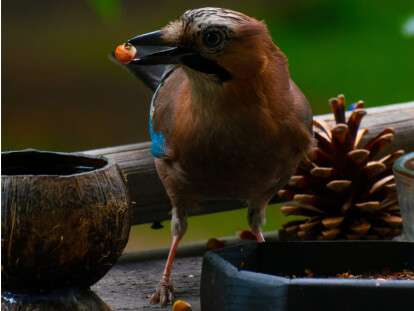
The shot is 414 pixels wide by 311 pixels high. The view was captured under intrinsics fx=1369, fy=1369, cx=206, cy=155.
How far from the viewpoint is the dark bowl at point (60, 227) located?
5.76ft

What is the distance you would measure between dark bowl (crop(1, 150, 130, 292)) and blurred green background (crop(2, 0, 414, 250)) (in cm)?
28

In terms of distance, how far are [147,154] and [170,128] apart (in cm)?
28

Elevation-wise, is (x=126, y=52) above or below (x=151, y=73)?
above

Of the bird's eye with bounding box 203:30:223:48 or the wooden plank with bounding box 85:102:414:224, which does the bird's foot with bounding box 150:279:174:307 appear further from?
the bird's eye with bounding box 203:30:223:48

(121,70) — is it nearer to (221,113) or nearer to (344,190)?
(344,190)

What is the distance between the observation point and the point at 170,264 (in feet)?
7.68

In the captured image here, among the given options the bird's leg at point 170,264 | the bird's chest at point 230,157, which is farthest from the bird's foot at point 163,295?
the bird's chest at point 230,157

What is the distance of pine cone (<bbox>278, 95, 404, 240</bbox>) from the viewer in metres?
2.44

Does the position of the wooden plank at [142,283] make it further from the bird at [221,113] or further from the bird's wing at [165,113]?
the bird's wing at [165,113]

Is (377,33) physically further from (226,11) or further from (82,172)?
(82,172)

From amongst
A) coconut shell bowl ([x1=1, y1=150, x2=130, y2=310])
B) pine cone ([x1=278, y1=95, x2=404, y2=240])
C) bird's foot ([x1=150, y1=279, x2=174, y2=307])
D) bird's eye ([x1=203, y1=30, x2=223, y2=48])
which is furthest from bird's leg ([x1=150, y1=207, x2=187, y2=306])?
bird's eye ([x1=203, y1=30, x2=223, y2=48])

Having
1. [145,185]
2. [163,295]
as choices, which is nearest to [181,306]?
[163,295]

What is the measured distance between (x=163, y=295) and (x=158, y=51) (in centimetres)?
42

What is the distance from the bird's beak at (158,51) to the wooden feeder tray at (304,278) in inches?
11.7
